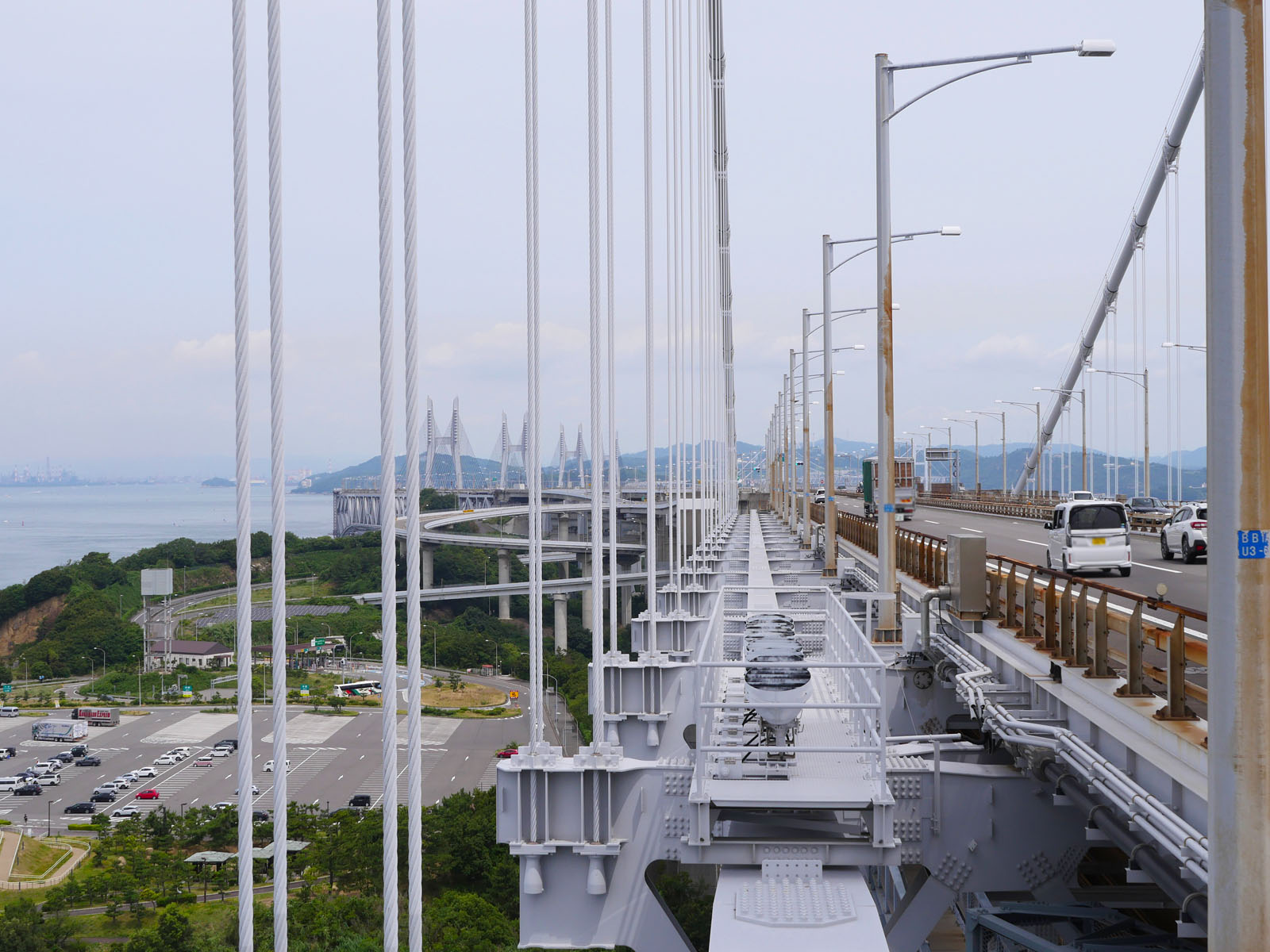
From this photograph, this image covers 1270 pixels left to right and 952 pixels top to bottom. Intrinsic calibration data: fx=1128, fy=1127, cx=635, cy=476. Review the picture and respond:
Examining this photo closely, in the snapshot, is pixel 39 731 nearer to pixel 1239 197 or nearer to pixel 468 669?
pixel 468 669

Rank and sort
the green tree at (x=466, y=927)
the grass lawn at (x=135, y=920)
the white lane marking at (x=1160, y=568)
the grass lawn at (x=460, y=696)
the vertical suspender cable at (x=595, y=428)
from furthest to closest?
the grass lawn at (x=460, y=696) → the grass lawn at (x=135, y=920) → the green tree at (x=466, y=927) → the white lane marking at (x=1160, y=568) → the vertical suspender cable at (x=595, y=428)

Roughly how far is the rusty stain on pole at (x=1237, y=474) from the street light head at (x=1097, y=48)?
485 inches

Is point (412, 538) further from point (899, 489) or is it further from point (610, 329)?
point (899, 489)

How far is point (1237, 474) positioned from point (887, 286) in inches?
581

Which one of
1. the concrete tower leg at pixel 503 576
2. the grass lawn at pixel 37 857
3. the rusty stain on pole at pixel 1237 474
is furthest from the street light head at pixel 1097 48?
the concrete tower leg at pixel 503 576

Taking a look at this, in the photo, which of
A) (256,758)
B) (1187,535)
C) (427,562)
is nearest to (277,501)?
(1187,535)

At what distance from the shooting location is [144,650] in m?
70.2

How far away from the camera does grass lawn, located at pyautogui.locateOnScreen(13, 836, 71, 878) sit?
157 feet

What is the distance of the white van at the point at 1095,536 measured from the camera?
21656mm

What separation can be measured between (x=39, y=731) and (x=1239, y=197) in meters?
73.6

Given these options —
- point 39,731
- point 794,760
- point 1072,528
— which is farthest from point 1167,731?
point 39,731

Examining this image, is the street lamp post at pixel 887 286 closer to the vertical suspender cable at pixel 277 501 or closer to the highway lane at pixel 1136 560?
the highway lane at pixel 1136 560

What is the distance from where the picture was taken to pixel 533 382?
8.47 m

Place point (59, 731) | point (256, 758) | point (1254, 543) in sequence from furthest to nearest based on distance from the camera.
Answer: point (59, 731) < point (256, 758) < point (1254, 543)
